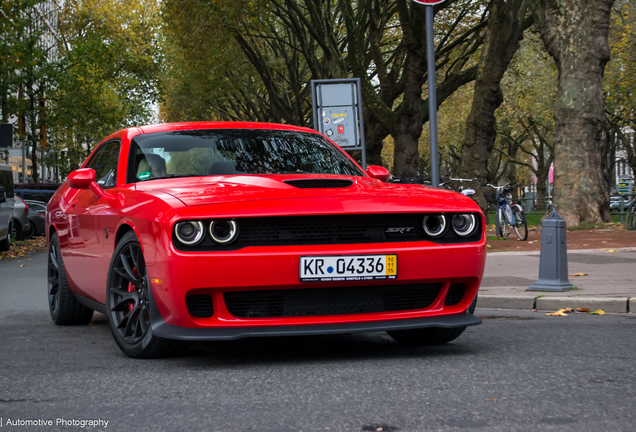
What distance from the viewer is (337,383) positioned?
13.8 feet

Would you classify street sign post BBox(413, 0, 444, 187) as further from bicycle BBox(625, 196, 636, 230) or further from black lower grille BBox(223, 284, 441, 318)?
bicycle BBox(625, 196, 636, 230)

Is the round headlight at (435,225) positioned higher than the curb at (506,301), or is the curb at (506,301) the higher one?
the round headlight at (435,225)

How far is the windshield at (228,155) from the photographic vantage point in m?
5.62

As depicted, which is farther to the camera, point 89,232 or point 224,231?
point 89,232

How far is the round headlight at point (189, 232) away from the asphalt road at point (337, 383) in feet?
2.31

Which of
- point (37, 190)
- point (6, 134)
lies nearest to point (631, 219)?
point (6, 134)

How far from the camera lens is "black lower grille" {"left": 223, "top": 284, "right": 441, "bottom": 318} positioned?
460 centimetres

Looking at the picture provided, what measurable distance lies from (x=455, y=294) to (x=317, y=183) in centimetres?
104

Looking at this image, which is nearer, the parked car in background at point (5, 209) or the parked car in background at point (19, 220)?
the parked car in background at point (5, 209)

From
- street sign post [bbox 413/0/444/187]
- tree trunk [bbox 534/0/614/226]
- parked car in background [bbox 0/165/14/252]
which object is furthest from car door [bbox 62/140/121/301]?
tree trunk [bbox 534/0/614/226]

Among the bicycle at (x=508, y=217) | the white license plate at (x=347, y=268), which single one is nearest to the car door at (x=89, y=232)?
the white license plate at (x=347, y=268)

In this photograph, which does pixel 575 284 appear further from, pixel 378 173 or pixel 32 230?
pixel 32 230

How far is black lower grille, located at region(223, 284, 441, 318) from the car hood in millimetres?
473

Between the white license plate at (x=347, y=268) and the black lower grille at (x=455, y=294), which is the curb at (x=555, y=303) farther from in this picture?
the white license plate at (x=347, y=268)
